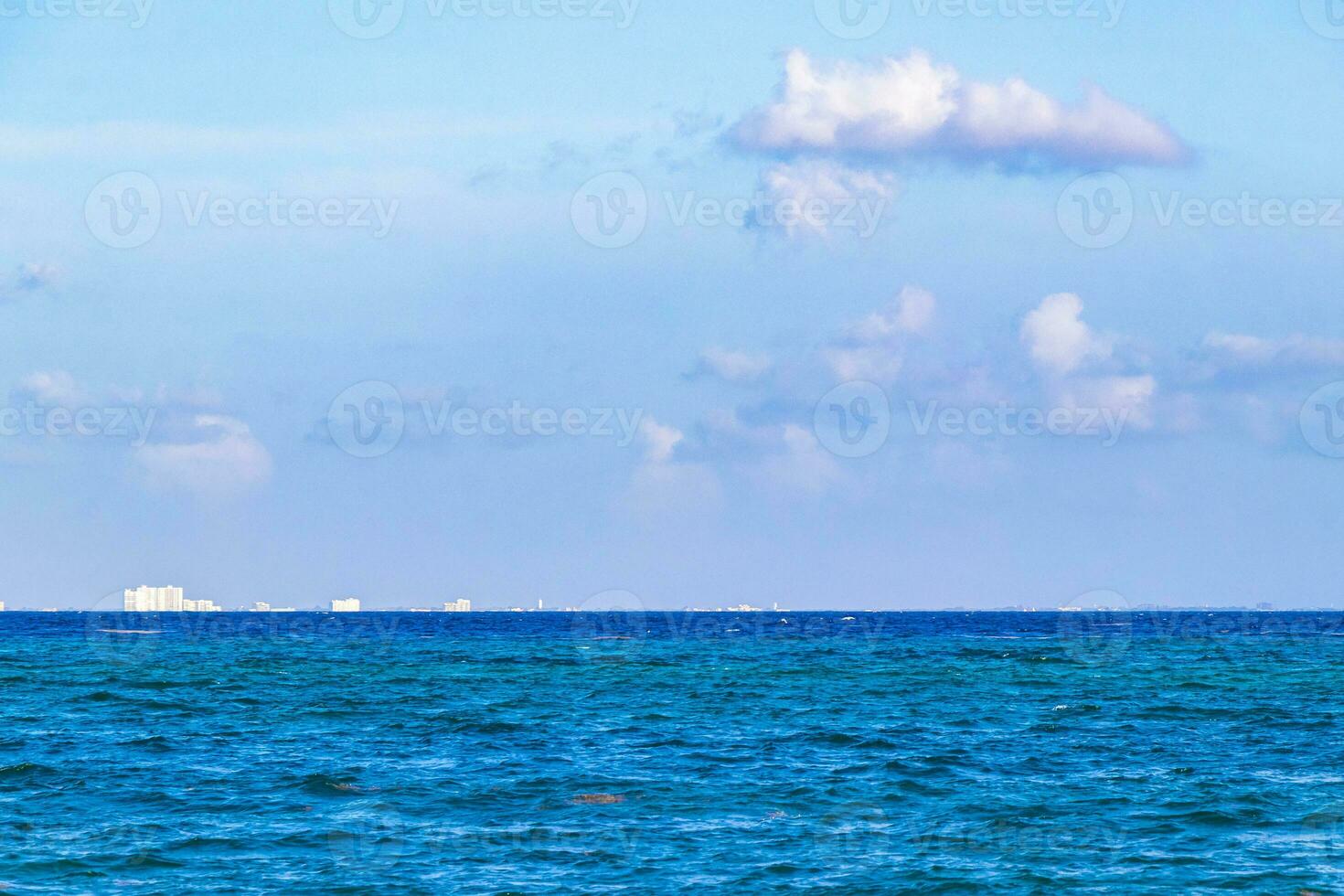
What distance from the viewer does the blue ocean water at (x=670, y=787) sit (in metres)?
28.7

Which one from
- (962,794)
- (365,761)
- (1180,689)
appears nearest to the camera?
(962,794)

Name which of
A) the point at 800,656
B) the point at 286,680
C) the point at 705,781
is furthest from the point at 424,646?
the point at 705,781

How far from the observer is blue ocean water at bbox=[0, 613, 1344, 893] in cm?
2870

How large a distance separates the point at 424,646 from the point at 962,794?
330 feet

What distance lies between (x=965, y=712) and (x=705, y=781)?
72.2 feet

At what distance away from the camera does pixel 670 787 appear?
37.9 meters

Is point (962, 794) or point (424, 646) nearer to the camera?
point (962, 794)

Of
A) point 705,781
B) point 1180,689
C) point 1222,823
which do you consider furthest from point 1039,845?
point 1180,689

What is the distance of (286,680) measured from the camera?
76250 millimetres

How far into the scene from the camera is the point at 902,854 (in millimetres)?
30062

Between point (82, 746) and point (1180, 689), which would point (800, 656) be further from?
point (82, 746)

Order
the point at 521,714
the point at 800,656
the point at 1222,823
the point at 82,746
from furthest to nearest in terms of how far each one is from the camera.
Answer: the point at 800,656 < the point at 521,714 < the point at 82,746 < the point at 1222,823

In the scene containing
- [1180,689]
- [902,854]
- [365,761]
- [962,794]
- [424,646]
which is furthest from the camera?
[424,646]

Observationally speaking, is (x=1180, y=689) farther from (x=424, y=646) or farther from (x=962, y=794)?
(x=424, y=646)
